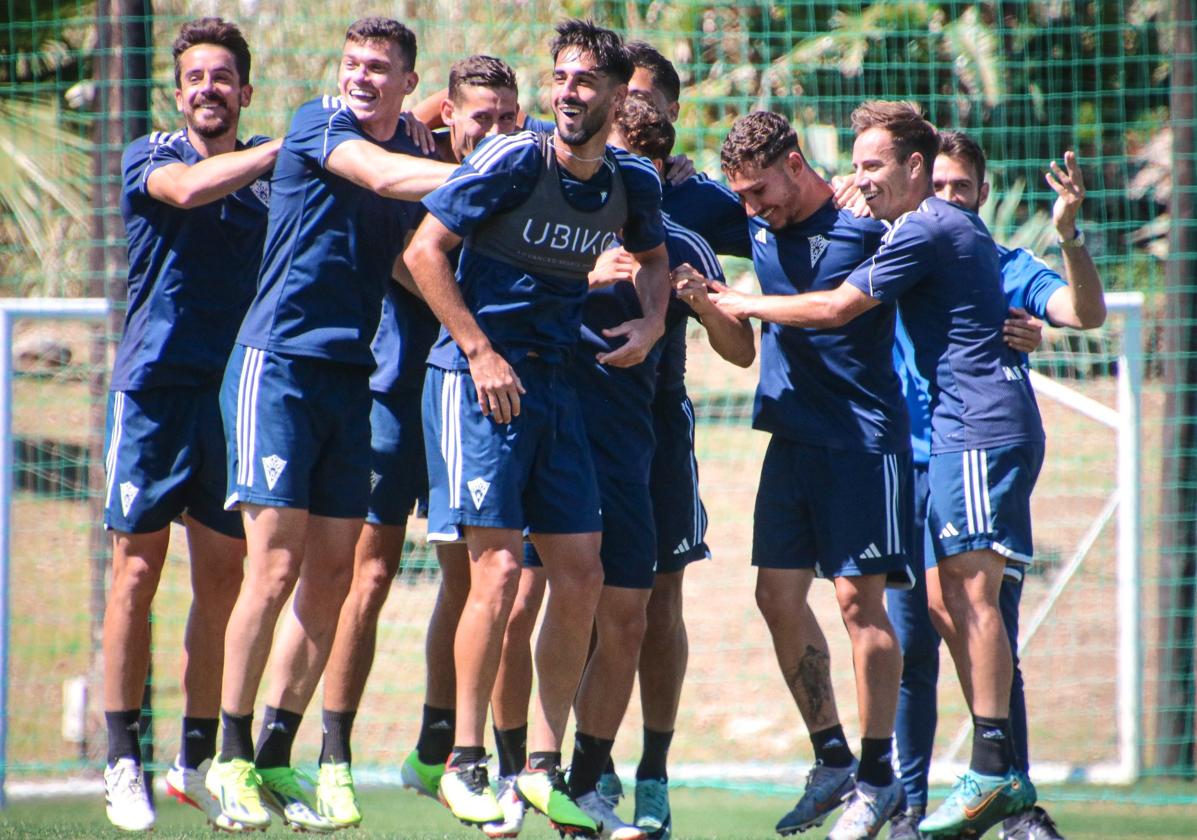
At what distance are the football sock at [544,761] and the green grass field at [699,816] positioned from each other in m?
0.98

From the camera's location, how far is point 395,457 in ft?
16.7

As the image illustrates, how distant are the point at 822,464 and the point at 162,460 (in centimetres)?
235

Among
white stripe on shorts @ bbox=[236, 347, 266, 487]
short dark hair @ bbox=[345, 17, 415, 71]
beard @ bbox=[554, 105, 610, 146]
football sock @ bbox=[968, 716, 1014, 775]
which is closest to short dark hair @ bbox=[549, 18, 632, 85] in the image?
beard @ bbox=[554, 105, 610, 146]

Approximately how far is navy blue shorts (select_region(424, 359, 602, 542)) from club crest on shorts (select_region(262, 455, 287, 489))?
0.48 m

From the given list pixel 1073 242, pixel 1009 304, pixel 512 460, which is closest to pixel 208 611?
pixel 512 460

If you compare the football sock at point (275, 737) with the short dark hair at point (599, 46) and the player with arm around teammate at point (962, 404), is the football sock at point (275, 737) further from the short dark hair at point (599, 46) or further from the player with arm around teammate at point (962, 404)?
the short dark hair at point (599, 46)

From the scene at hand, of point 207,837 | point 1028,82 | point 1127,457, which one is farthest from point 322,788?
point 1028,82

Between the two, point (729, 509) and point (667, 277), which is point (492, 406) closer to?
point (667, 277)

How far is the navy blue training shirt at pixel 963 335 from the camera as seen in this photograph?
193 inches

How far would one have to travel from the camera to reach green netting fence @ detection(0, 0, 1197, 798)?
24.2ft

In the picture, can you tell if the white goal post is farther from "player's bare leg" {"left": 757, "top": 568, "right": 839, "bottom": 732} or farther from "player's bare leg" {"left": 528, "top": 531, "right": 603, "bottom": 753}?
"player's bare leg" {"left": 528, "top": 531, "right": 603, "bottom": 753}

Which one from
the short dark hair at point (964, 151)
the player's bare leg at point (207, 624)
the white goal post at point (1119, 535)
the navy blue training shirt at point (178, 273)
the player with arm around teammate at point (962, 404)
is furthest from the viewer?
the white goal post at point (1119, 535)

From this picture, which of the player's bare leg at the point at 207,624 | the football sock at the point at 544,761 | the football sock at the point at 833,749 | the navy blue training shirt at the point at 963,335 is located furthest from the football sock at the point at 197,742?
the navy blue training shirt at the point at 963,335

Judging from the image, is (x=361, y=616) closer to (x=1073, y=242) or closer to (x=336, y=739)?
(x=336, y=739)
